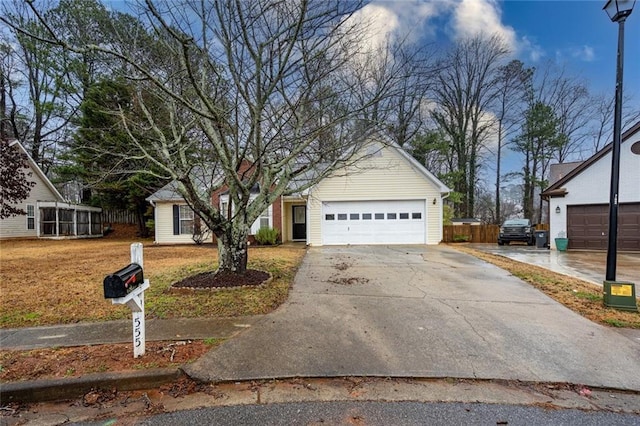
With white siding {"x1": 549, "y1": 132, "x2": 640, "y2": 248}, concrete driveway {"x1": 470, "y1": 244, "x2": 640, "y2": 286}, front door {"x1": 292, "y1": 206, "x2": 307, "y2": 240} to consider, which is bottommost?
concrete driveway {"x1": 470, "y1": 244, "x2": 640, "y2": 286}

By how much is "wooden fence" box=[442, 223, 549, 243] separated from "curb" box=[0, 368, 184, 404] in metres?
17.2

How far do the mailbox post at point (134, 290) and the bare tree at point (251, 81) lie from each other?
2.29 m

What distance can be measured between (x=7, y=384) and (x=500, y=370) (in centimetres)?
480

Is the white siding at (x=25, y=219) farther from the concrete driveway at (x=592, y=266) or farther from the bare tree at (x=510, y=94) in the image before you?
the bare tree at (x=510, y=94)

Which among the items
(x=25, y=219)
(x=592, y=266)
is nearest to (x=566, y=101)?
(x=592, y=266)

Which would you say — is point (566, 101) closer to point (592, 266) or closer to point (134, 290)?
point (592, 266)

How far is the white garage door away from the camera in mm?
16266

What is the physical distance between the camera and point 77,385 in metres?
2.93

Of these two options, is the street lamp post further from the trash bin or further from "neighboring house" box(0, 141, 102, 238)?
"neighboring house" box(0, 141, 102, 238)

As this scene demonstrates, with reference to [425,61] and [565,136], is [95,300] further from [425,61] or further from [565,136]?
[565,136]

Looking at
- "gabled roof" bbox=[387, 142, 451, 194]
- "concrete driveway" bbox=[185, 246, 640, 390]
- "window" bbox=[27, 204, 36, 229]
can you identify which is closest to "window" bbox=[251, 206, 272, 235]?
"gabled roof" bbox=[387, 142, 451, 194]

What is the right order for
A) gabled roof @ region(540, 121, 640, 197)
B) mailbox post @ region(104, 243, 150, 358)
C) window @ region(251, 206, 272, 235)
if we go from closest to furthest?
mailbox post @ region(104, 243, 150, 358), gabled roof @ region(540, 121, 640, 197), window @ region(251, 206, 272, 235)

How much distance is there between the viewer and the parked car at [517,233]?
17.4 m

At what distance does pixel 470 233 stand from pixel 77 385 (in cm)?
1958
